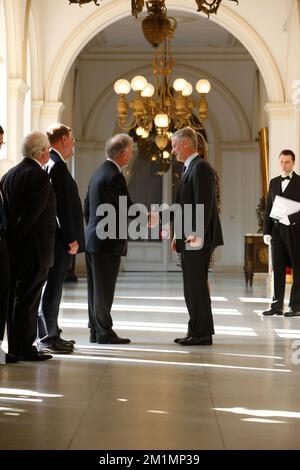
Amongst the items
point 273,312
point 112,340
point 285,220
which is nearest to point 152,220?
point 112,340

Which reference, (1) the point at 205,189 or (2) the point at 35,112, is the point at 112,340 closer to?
(1) the point at 205,189

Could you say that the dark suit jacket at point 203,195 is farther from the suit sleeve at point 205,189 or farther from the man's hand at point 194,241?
the man's hand at point 194,241

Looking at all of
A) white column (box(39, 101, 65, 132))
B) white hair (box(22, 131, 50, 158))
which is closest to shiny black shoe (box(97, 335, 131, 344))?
white hair (box(22, 131, 50, 158))

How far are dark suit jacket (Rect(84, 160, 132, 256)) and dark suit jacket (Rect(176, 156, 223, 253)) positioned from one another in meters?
0.52

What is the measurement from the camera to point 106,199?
22.6ft

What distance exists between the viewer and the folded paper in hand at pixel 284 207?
9.48 m

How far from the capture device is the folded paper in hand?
31.1 feet

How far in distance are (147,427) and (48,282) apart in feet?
8.83

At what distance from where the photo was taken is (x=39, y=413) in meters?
4.24

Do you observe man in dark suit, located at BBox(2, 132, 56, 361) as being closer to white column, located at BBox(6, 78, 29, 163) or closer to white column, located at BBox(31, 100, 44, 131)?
white column, located at BBox(6, 78, 29, 163)

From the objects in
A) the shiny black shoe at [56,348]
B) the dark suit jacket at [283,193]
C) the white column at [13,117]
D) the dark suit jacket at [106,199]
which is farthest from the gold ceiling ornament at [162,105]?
the shiny black shoe at [56,348]
